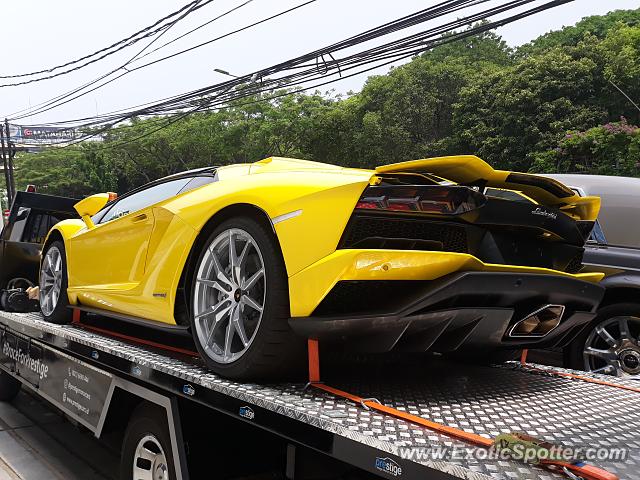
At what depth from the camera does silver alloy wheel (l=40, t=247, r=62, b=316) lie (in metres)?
4.96

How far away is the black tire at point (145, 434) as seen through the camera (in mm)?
2751

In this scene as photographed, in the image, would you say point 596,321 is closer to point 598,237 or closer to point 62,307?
point 598,237

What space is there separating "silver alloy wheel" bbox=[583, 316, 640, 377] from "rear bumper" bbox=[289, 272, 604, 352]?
2.11 meters

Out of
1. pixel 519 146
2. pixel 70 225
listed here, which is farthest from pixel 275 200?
pixel 519 146

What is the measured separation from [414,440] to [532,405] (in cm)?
84

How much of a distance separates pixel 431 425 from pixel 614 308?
3205 millimetres

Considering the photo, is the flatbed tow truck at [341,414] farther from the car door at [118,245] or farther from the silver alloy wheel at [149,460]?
the car door at [118,245]

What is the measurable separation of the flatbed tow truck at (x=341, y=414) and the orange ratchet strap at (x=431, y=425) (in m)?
0.01

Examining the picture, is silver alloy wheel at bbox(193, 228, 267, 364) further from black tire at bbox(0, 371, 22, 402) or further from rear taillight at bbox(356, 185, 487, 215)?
black tire at bbox(0, 371, 22, 402)

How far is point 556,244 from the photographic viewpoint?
2.83 metres

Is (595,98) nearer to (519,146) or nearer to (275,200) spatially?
(519,146)

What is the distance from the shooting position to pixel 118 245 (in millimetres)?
3893

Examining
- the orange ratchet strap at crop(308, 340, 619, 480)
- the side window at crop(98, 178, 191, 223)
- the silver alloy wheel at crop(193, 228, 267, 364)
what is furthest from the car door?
the orange ratchet strap at crop(308, 340, 619, 480)

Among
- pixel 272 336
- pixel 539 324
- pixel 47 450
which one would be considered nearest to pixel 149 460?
pixel 272 336
